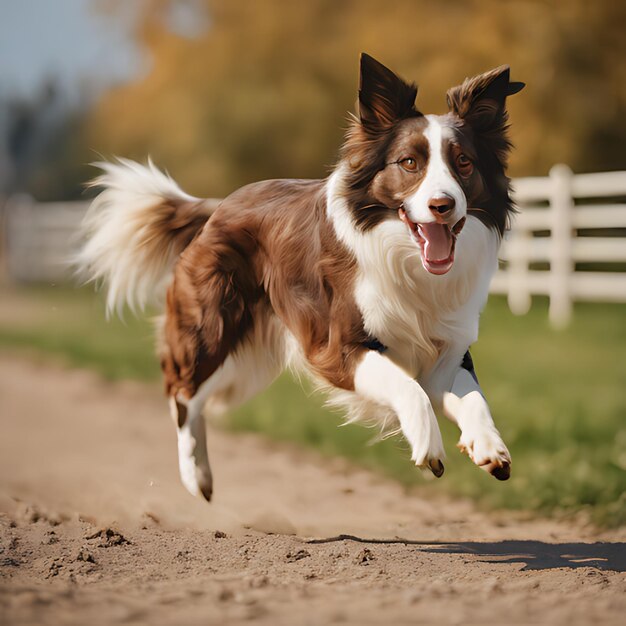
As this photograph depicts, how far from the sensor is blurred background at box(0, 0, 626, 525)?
695 cm

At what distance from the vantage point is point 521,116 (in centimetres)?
1371

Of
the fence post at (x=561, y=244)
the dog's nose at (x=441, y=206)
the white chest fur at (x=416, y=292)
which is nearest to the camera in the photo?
the dog's nose at (x=441, y=206)

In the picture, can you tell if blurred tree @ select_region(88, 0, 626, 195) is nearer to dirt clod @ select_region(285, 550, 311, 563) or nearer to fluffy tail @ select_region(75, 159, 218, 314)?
fluffy tail @ select_region(75, 159, 218, 314)

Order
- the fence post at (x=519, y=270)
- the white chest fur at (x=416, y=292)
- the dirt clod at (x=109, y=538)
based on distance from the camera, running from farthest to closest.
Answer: the fence post at (x=519, y=270), the dirt clod at (x=109, y=538), the white chest fur at (x=416, y=292)

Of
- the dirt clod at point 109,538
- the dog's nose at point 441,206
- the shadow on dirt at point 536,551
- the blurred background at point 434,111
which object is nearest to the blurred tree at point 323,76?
the blurred background at point 434,111

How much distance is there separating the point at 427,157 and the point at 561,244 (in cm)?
807

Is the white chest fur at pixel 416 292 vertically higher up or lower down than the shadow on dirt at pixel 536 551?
higher up

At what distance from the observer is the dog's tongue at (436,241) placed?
3885 mm

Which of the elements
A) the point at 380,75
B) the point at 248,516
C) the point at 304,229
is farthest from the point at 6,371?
the point at 380,75

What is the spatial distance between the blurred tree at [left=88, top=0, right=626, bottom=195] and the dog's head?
902 cm

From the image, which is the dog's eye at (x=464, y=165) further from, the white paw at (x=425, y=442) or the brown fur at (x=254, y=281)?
the white paw at (x=425, y=442)

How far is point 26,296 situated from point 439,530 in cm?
1819

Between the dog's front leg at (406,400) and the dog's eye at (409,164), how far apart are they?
818 mm

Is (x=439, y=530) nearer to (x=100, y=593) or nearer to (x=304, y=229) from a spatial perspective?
(x=304, y=229)
